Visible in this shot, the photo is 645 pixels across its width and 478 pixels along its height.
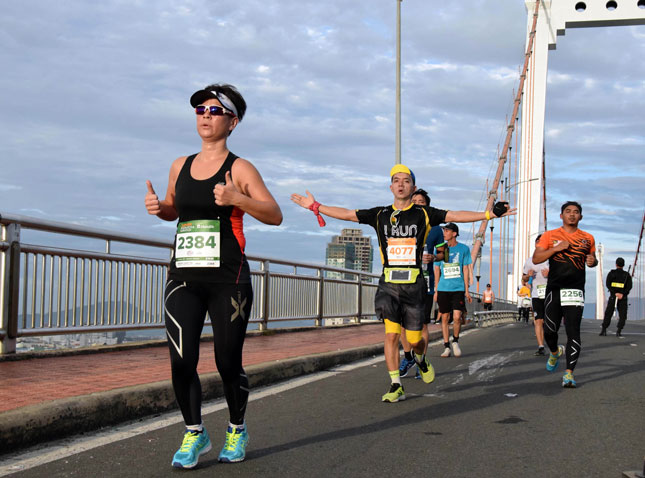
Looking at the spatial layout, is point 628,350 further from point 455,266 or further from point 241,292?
point 241,292

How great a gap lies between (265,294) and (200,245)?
368 inches

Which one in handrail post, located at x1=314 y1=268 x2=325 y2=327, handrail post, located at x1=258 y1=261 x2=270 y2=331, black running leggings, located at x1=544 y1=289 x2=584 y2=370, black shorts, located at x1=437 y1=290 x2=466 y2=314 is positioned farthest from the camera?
handrail post, located at x1=314 y1=268 x2=325 y2=327

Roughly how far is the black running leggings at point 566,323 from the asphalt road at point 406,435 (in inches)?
13.6

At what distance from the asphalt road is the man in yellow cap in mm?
562

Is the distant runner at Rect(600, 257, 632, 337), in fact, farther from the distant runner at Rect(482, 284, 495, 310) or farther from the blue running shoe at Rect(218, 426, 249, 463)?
the distant runner at Rect(482, 284, 495, 310)

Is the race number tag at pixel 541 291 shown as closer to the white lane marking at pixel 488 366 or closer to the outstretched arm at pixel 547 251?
the white lane marking at pixel 488 366

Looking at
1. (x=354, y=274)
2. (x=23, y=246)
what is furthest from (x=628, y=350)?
(x=23, y=246)

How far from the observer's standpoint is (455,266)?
34.1 feet

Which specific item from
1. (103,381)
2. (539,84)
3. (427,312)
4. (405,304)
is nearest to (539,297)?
(427,312)

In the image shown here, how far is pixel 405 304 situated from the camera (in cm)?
639

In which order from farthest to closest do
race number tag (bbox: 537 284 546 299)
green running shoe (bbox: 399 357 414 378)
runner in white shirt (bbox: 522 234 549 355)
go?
race number tag (bbox: 537 284 546 299) < runner in white shirt (bbox: 522 234 549 355) < green running shoe (bbox: 399 357 414 378)

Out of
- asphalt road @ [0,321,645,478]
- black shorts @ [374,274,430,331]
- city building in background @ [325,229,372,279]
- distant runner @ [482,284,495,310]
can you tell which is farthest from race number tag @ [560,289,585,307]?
city building in background @ [325,229,372,279]

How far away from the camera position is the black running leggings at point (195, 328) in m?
3.79

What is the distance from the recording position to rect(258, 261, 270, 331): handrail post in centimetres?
→ 1294
